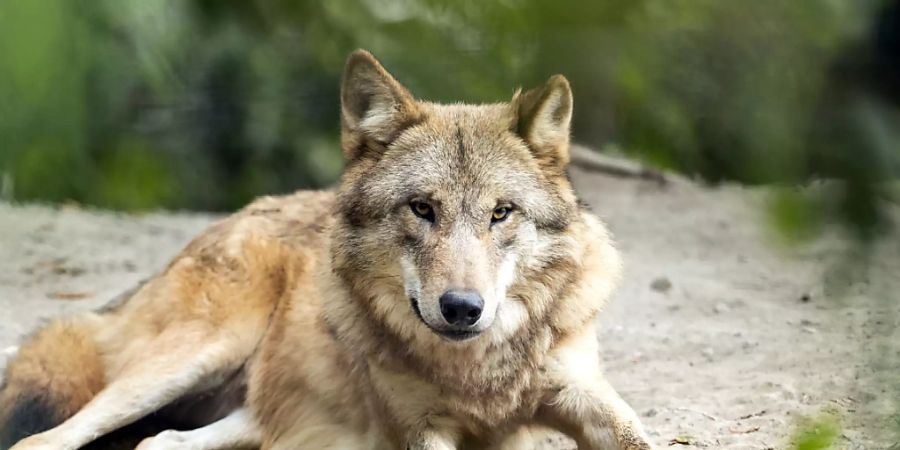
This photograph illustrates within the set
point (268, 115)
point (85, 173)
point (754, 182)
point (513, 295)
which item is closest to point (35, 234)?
point (268, 115)

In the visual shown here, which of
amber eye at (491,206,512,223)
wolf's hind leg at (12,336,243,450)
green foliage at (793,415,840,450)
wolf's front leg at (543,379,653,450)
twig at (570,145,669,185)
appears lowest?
twig at (570,145,669,185)

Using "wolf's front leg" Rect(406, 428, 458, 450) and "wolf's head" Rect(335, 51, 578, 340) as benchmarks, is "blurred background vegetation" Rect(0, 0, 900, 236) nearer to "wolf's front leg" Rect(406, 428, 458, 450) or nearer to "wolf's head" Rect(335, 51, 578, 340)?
"wolf's head" Rect(335, 51, 578, 340)

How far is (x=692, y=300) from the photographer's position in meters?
5.73

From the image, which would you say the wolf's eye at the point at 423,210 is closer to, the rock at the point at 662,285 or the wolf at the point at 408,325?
the wolf at the point at 408,325

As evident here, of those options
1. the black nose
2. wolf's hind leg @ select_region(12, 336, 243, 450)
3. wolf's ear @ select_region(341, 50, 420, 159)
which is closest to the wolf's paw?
wolf's hind leg @ select_region(12, 336, 243, 450)

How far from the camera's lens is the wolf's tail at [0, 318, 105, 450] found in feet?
13.1

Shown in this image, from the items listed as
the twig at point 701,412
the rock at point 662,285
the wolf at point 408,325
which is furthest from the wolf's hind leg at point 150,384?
the rock at point 662,285

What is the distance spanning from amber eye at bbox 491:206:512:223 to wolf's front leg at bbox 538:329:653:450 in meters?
0.49

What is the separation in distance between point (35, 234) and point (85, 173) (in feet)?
19.2

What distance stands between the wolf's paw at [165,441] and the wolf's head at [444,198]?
1046 millimetres

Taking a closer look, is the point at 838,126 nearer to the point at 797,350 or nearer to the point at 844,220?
the point at 844,220

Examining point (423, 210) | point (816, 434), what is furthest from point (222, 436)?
point (816, 434)

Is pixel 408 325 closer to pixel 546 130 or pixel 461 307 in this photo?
pixel 461 307

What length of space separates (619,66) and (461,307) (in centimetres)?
204
